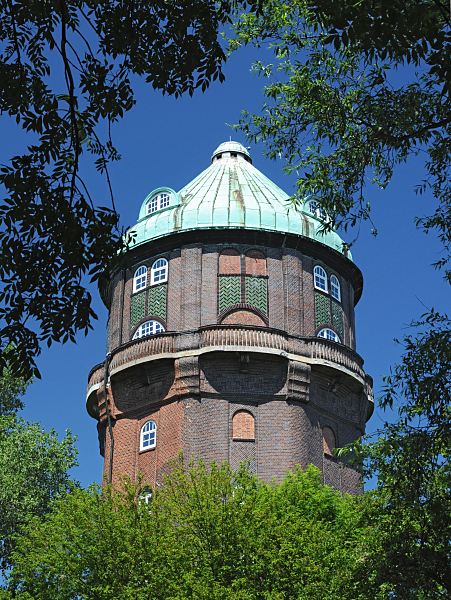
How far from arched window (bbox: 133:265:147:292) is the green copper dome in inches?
42.6

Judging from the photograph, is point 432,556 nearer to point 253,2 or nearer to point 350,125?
point 350,125

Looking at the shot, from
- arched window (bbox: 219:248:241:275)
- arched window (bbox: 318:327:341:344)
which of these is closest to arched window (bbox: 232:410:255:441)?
arched window (bbox: 318:327:341:344)

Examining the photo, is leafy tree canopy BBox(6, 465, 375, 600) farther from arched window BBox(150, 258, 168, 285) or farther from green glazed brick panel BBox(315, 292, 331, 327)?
arched window BBox(150, 258, 168, 285)

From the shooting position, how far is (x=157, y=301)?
42.0 m

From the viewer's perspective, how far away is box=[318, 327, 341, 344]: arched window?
42037 millimetres

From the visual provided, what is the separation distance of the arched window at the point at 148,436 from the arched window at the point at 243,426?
2973 millimetres

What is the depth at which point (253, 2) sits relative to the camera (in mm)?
13141

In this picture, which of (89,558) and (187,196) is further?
(187,196)

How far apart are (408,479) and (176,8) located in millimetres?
6962

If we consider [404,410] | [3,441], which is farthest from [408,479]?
[3,441]

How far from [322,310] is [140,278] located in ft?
23.3

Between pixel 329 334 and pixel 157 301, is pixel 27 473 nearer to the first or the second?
pixel 157 301

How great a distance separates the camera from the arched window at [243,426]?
3903 cm

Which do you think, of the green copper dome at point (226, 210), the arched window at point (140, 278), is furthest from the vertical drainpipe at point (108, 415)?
the green copper dome at point (226, 210)
